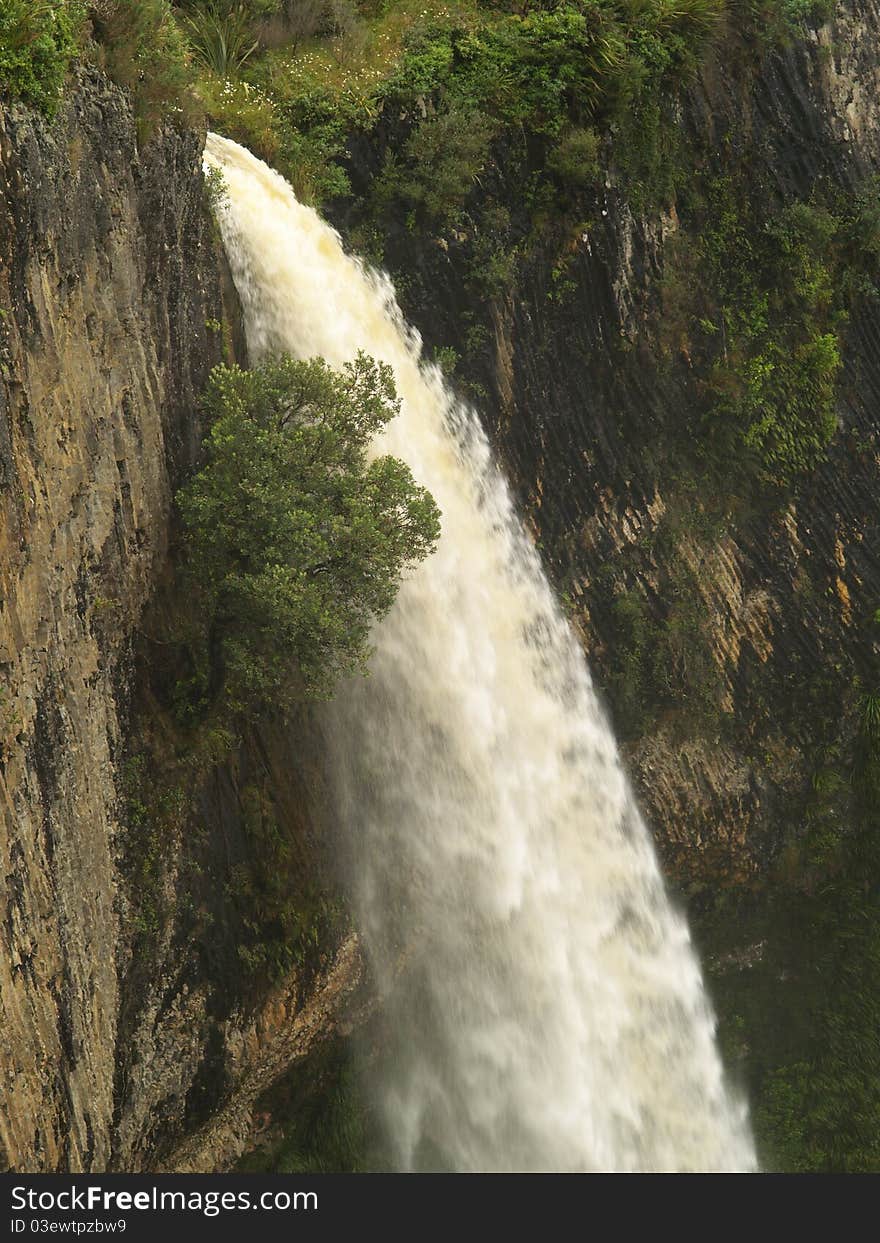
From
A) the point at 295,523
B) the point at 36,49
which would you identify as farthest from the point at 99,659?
the point at 36,49

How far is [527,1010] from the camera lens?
12.6 metres

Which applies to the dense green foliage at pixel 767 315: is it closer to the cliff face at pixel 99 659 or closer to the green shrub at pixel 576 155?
the green shrub at pixel 576 155

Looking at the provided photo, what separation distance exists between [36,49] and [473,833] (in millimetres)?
8667

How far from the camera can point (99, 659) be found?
9.16 metres

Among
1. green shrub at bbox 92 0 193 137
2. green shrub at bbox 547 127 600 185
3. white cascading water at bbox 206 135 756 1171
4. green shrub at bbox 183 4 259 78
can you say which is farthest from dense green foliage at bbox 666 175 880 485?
green shrub at bbox 92 0 193 137

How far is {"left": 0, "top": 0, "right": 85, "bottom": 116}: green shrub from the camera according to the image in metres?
7.60

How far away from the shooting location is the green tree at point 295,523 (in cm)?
948

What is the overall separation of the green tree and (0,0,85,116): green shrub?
287cm

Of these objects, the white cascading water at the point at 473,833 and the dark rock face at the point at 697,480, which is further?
the dark rock face at the point at 697,480

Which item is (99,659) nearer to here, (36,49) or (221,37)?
(36,49)

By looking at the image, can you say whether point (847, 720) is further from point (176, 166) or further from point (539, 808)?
point (176, 166)

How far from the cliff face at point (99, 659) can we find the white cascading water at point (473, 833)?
1.15 m

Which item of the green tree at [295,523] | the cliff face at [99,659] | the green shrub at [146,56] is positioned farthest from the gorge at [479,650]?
the green tree at [295,523]

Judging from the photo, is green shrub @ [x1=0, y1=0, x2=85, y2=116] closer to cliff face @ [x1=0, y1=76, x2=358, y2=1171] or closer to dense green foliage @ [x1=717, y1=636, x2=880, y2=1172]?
cliff face @ [x1=0, y1=76, x2=358, y2=1171]
